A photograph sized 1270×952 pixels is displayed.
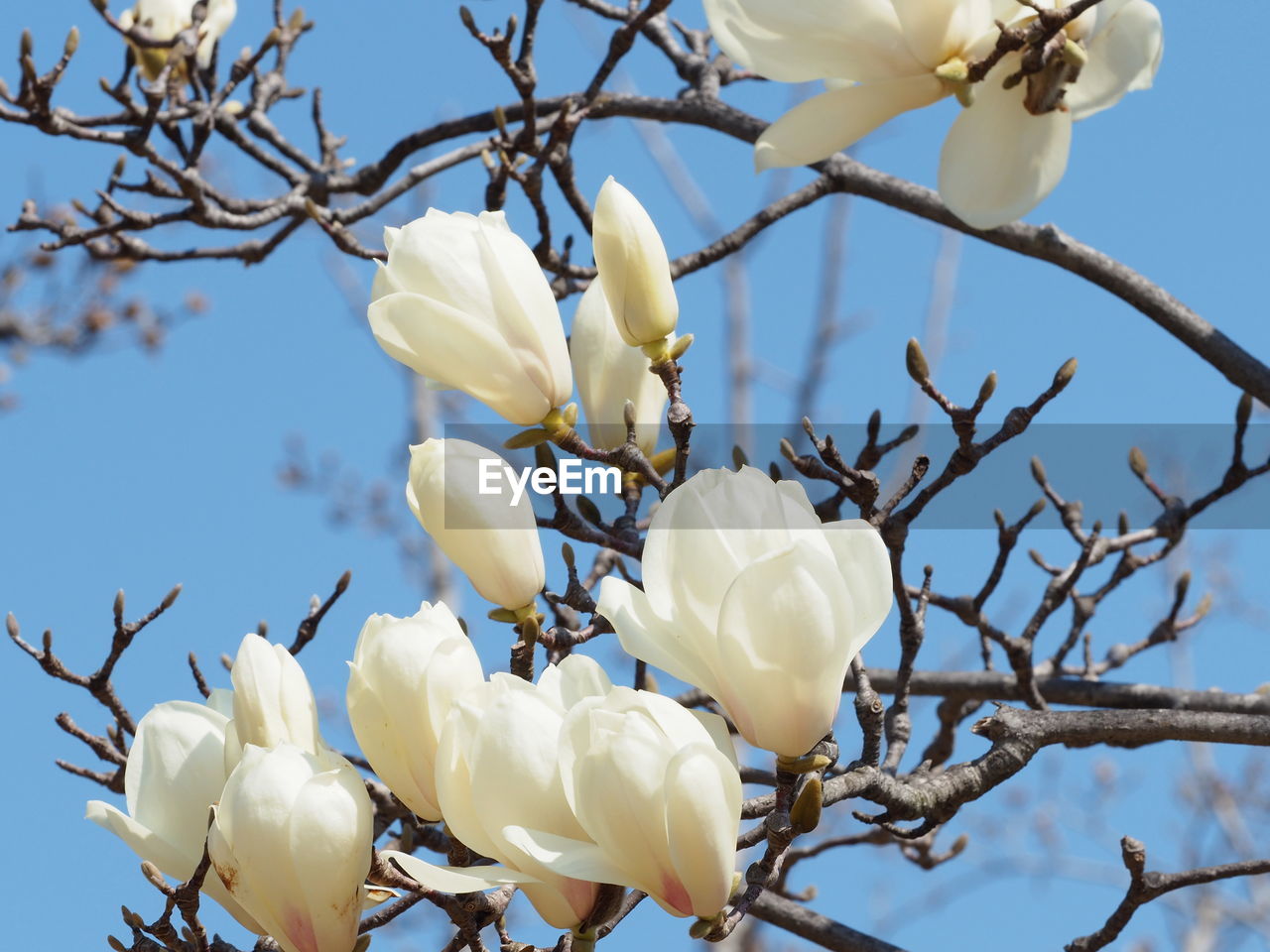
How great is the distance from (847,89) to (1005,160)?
16 cm

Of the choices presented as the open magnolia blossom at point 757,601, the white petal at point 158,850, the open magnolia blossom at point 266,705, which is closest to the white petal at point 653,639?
the open magnolia blossom at point 757,601

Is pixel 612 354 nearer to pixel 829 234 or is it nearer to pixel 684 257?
pixel 684 257

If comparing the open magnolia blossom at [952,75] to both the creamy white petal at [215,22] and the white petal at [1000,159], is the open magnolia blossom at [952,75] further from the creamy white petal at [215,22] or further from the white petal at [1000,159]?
the creamy white petal at [215,22]

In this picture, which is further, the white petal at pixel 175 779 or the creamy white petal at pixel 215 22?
the creamy white petal at pixel 215 22

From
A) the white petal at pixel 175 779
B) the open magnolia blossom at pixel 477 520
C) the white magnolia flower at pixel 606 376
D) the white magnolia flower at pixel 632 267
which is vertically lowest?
the white petal at pixel 175 779

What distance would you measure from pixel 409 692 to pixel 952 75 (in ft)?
2.09

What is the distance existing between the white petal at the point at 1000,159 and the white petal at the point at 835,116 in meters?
0.06

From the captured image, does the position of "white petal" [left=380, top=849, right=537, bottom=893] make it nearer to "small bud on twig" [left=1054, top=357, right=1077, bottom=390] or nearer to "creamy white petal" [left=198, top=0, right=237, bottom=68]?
"small bud on twig" [left=1054, top=357, right=1077, bottom=390]

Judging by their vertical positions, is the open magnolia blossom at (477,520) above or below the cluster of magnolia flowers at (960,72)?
below

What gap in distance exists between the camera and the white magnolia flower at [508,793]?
31.5 inches

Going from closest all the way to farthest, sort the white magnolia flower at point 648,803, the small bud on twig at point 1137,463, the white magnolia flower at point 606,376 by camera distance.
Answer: the white magnolia flower at point 648,803 → the white magnolia flower at point 606,376 → the small bud on twig at point 1137,463

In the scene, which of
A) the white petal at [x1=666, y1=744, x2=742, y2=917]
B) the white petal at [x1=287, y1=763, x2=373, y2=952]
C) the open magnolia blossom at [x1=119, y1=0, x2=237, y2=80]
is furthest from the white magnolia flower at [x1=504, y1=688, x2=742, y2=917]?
the open magnolia blossom at [x1=119, y1=0, x2=237, y2=80]

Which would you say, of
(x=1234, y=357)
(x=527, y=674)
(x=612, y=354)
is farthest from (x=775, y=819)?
(x=1234, y=357)

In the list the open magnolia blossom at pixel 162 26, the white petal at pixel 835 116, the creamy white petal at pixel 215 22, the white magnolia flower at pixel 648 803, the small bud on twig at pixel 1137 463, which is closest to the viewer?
the white magnolia flower at pixel 648 803
